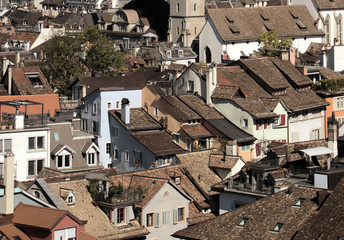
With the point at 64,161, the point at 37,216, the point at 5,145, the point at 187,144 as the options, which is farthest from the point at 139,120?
the point at 37,216

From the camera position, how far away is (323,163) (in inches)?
2347

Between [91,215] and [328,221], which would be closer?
[328,221]

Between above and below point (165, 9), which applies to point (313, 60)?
below

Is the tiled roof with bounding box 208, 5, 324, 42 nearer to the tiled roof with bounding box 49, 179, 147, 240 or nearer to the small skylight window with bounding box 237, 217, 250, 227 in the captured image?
the tiled roof with bounding box 49, 179, 147, 240

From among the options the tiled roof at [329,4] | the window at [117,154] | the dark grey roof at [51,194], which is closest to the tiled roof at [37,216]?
the dark grey roof at [51,194]

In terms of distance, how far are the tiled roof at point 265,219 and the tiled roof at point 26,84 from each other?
35642 millimetres

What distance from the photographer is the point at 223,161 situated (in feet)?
216

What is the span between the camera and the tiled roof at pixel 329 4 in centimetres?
14200

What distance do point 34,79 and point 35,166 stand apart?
19.2 metres

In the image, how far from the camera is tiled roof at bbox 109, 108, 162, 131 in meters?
72.2

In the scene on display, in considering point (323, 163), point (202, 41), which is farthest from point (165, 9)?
point (323, 163)

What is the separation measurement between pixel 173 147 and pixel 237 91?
1050 cm

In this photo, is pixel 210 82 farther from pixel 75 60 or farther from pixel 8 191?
pixel 8 191

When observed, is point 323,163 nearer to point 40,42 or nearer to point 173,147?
point 173,147
